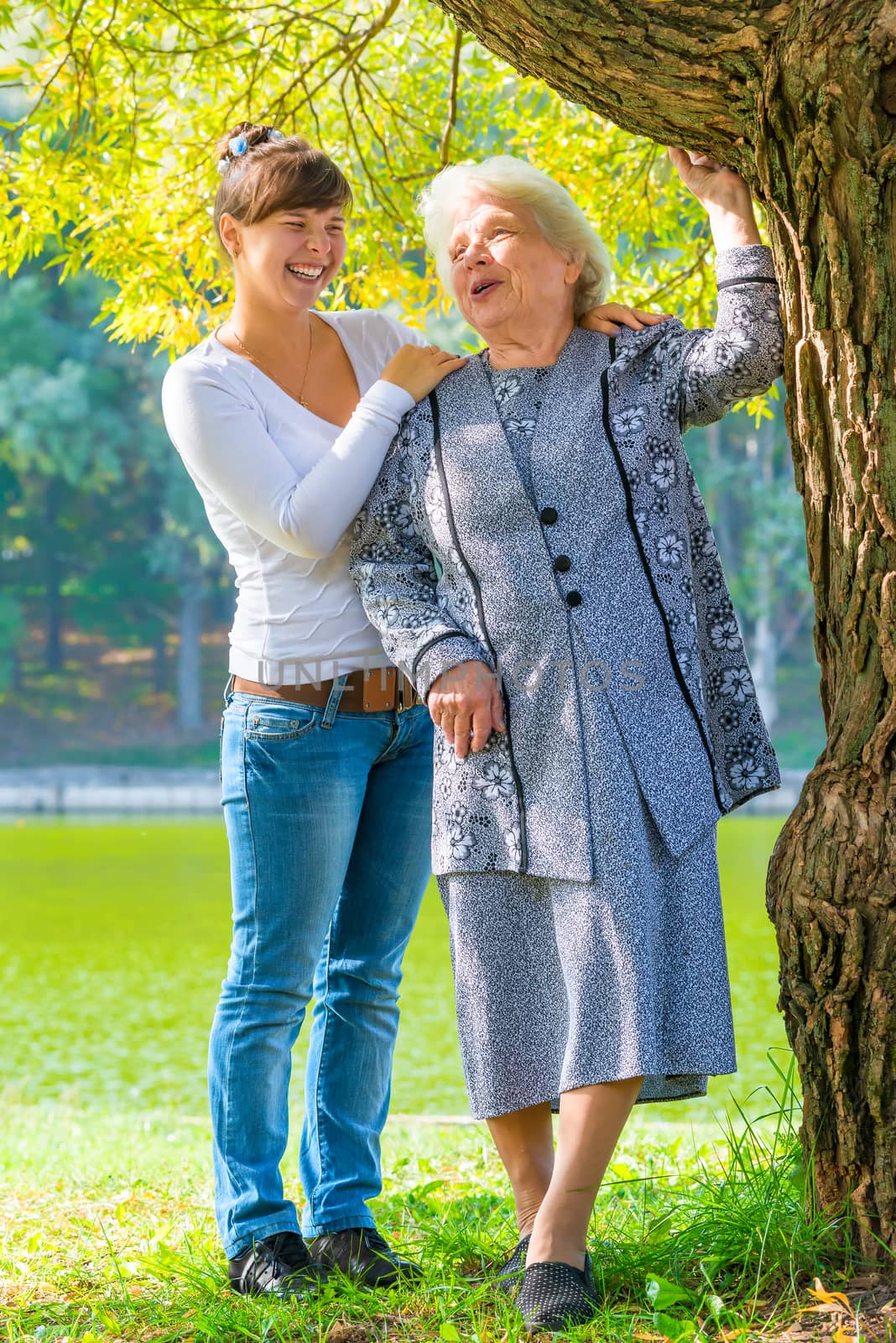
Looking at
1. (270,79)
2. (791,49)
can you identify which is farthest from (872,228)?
(270,79)

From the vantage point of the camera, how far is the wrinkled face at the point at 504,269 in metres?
2.42

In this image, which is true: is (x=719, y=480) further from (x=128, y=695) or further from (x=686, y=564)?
(x=686, y=564)

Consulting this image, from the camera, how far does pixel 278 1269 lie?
2504 mm

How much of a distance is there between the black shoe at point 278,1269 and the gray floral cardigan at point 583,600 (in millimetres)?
773

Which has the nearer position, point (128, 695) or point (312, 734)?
point (312, 734)

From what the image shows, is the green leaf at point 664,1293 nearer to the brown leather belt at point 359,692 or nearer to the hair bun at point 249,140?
the brown leather belt at point 359,692

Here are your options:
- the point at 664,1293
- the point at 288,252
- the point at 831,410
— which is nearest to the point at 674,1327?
the point at 664,1293

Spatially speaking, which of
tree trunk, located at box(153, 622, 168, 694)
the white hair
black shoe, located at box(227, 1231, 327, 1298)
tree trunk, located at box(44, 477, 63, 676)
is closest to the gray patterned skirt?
black shoe, located at box(227, 1231, 327, 1298)

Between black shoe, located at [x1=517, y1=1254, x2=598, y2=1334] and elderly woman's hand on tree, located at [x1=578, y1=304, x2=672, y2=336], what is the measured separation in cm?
153

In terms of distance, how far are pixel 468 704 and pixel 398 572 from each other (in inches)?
12.7

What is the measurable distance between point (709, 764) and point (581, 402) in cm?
64

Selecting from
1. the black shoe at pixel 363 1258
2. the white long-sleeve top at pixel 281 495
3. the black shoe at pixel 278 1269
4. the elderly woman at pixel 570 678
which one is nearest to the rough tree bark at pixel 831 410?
the elderly woman at pixel 570 678

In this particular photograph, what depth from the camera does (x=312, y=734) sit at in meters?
2.56

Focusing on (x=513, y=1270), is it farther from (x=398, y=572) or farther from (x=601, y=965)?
(x=398, y=572)
